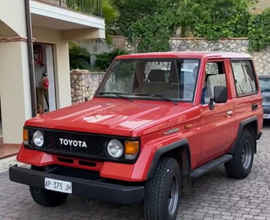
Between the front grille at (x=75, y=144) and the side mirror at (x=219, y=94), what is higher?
the side mirror at (x=219, y=94)

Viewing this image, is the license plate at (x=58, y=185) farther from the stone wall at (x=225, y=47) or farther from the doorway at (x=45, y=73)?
the stone wall at (x=225, y=47)

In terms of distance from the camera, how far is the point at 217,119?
5.49 meters

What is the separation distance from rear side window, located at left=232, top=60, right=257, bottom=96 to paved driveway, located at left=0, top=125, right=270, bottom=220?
1.45 m

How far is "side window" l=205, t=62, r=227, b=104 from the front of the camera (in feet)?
17.7

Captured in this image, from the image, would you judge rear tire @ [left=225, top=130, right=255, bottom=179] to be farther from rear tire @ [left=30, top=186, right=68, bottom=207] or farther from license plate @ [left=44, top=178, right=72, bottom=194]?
license plate @ [left=44, top=178, right=72, bottom=194]

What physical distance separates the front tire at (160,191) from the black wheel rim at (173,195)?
0.31ft

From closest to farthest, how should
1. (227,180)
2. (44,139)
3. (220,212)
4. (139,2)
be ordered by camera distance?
1. (44,139)
2. (220,212)
3. (227,180)
4. (139,2)

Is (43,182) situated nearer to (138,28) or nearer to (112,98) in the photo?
(112,98)

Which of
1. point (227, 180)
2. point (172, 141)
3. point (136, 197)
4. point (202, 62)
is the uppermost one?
point (202, 62)

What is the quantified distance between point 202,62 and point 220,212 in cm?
196

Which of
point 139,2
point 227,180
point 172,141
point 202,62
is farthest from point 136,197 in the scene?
point 139,2

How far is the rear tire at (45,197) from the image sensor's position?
4996 mm

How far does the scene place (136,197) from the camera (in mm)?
3896

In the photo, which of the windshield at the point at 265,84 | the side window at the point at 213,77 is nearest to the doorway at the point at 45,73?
the windshield at the point at 265,84
